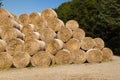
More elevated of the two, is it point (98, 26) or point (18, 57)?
point (98, 26)

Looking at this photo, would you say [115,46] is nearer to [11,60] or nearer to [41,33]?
[41,33]

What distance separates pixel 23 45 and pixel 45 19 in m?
4.05

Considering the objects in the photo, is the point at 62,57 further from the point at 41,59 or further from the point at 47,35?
the point at 47,35

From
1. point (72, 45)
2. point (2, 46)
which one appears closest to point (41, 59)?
point (2, 46)

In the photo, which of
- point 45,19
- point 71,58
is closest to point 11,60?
point 71,58

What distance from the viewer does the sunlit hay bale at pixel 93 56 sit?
20141 mm

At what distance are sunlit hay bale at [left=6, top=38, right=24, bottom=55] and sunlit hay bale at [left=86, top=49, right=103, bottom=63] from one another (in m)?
3.71

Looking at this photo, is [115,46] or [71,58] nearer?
[71,58]

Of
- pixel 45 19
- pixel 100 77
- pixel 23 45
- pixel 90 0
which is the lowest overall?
pixel 100 77

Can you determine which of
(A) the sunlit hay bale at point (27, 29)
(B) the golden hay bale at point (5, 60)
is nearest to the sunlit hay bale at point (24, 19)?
(A) the sunlit hay bale at point (27, 29)

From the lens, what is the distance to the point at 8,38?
19.5 metres

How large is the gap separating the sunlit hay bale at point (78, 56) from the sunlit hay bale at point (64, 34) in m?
1.46

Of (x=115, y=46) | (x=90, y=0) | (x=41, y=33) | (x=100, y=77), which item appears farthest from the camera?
(x=90, y=0)

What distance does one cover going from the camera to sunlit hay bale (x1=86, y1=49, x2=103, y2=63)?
20.1 m
